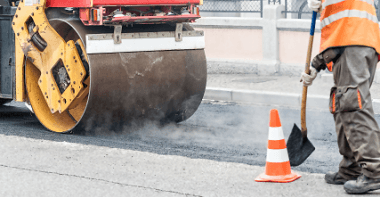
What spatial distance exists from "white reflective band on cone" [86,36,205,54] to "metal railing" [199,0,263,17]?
5487 millimetres

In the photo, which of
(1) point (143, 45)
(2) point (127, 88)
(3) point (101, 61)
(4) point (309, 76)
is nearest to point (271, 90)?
(1) point (143, 45)

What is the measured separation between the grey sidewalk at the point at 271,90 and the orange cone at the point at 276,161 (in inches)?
148

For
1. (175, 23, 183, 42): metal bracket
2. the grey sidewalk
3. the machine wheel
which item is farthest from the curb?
(175, 23, 183, 42): metal bracket

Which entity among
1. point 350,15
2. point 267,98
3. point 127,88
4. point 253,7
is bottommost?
point 267,98

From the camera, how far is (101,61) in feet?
19.8

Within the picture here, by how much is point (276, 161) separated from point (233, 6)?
849 centimetres

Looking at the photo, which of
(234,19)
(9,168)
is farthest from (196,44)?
(234,19)

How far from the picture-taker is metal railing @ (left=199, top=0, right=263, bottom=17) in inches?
481

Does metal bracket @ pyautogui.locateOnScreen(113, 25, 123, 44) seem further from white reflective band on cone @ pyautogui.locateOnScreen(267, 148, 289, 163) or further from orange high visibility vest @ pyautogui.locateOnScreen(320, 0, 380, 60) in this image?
orange high visibility vest @ pyautogui.locateOnScreen(320, 0, 380, 60)

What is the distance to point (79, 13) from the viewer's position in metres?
6.27

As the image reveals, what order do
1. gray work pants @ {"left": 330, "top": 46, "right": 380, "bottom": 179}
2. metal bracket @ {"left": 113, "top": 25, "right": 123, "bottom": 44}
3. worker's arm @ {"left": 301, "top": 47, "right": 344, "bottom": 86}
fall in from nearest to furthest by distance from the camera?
gray work pants @ {"left": 330, "top": 46, "right": 380, "bottom": 179} → worker's arm @ {"left": 301, "top": 47, "right": 344, "bottom": 86} → metal bracket @ {"left": 113, "top": 25, "right": 123, "bottom": 44}

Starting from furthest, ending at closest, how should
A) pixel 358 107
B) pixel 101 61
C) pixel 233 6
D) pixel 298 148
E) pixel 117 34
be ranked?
pixel 233 6 → pixel 117 34 → pixel 101 61 → pixel 298 148 → pixel 358 107

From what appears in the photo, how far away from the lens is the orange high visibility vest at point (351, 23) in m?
4.03

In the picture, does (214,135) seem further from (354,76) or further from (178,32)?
(354,76)
